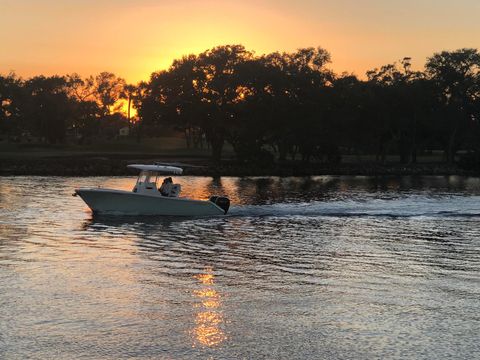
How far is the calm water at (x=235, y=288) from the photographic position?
40.4ft

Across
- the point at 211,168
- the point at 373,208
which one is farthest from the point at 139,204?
the point at 211,168

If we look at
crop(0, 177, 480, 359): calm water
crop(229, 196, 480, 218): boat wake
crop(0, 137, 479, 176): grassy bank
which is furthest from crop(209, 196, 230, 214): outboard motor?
crop(0, 137, 479, 176): grassy bank

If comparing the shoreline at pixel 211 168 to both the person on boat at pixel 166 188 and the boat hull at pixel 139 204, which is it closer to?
the person on boat at pixel 166 188

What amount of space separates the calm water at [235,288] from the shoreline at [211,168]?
50.7 meters

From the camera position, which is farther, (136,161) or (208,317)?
(136,161)

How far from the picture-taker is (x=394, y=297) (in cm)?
1633

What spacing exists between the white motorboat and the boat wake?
2.39 metres

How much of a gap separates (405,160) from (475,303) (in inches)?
4234

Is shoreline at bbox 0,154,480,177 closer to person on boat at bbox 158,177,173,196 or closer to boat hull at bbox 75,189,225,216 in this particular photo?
person on boat at bbox 158,177,173,196

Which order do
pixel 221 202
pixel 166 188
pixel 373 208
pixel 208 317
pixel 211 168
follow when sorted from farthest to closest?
pixel 211 168 < pixel 373 208 < pixel 166 188 < pixel 221 202 < pixel 208 317

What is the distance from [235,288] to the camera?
1717cm

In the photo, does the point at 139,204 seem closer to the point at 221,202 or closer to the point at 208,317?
the point at 221,202

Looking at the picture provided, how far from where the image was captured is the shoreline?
84.1 metres

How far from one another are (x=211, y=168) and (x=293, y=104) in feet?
59.0
